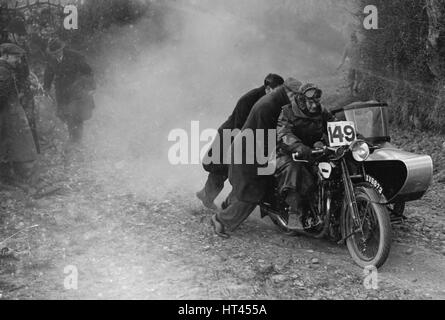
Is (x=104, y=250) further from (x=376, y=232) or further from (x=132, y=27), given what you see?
(x=132, y=27)

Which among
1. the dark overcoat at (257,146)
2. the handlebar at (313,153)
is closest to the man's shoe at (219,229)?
the dark overcoat at (257,146)

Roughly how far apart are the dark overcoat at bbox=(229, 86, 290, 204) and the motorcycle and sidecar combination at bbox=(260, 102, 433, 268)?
542 mm

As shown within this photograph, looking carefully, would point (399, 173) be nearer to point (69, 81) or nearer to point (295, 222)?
point (295, 222)

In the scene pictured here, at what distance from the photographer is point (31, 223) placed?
20.1 feet

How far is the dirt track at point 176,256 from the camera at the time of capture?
4.60m

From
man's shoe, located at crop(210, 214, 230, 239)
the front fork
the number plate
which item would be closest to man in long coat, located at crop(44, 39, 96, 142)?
man's shoe, located at crop(210, 214, 230, 239)

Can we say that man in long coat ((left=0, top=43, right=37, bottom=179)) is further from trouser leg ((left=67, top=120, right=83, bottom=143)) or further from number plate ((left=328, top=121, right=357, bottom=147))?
number plate ((left=328, top=121, right=357, bottom=147))

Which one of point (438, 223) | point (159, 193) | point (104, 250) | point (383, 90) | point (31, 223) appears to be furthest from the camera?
point (383, 90)

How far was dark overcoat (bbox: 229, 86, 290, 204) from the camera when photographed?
5719 millimetres

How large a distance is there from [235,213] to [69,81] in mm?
5012

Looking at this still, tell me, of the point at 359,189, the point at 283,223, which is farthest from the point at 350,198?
the point at 283,223

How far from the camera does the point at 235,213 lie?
5906mm
